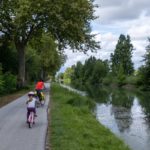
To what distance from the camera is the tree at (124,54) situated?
133 metres

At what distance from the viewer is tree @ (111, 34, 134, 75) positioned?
132875 millimetres

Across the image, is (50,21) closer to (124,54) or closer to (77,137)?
(77,137)

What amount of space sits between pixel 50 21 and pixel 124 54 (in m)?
94.7

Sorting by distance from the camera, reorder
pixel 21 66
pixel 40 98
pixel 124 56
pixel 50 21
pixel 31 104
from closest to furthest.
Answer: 1. pixel 31 104
2. pixel 40 98
3. pixel 50 21
4. pixel 21 66
5. pixel 124 56

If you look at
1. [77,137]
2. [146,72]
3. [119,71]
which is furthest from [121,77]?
[77,137]

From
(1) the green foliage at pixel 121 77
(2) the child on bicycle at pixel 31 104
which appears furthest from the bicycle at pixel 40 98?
(1) the green foliage at pixel 121 77

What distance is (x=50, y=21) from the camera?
4291 cm

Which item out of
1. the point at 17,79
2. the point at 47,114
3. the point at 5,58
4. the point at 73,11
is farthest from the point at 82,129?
the point at 5,58

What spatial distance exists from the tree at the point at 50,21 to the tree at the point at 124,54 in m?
86.4

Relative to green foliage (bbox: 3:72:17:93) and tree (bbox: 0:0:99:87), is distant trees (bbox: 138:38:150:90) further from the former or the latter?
green foliage (bbox: 3:72:17:93)

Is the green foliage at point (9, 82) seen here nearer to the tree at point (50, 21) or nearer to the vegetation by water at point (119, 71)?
the tree at point (50, 21)

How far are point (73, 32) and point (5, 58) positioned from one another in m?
14.5

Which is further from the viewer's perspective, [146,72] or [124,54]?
[124,54]

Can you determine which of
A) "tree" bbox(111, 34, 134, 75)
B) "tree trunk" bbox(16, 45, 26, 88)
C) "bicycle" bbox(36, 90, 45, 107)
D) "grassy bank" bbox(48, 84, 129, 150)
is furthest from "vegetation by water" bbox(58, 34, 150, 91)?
"grassy bank" bbox(48, 84, 129, 150)
